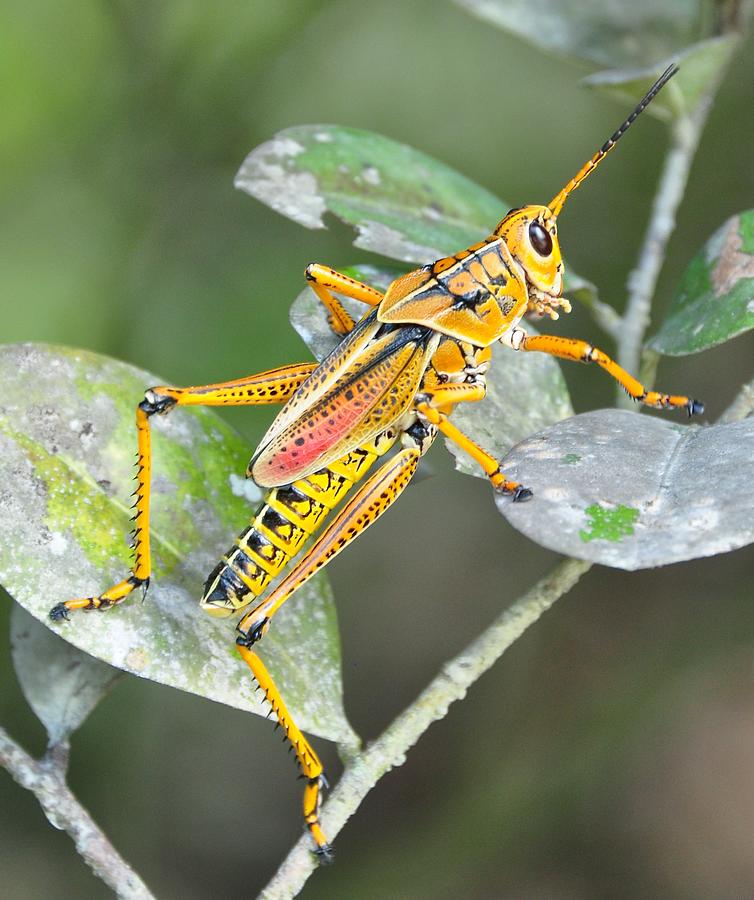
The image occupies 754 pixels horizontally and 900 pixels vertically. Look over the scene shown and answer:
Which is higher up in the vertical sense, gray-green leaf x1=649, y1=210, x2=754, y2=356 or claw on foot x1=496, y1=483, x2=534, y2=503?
gray-green leaf x1=649, y1=210, x2=754, y2=356

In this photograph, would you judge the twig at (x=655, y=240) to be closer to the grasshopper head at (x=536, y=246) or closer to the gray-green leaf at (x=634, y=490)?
the grasshopper head at (x=536, y=246)

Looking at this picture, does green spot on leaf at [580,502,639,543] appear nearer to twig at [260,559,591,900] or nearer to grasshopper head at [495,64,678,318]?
twig at [260,559,591,900]

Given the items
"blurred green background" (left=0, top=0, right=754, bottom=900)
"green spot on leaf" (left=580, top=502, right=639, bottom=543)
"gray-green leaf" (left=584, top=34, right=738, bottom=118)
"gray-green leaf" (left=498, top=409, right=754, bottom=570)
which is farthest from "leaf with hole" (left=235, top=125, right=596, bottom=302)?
"blurred green background" (left=0, top=0, right=754, bottom=900)

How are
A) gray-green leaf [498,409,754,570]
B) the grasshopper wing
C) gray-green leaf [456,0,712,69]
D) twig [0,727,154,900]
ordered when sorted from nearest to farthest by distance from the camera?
1. gray-green leaf [498,409,754,570]
2. twig [0,727,154,900]
3. the grasshopper wing
4. gray-green leaf [456,0,712,69]

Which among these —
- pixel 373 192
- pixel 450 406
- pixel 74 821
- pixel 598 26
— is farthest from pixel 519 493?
pixel 598 26

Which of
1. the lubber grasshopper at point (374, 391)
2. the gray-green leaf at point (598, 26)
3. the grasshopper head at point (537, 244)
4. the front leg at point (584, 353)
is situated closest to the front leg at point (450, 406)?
the lubber grasshopper at point (374, 391)

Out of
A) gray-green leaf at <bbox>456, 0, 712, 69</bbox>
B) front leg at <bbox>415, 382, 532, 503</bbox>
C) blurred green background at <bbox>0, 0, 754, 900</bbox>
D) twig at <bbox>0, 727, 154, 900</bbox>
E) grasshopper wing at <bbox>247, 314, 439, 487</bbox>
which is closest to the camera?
twig at <bbox>0, 727, 154, 900</bbox>

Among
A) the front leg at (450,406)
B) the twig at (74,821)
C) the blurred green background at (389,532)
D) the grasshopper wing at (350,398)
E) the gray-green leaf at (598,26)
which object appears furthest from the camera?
the blurred green background at (389,532)
